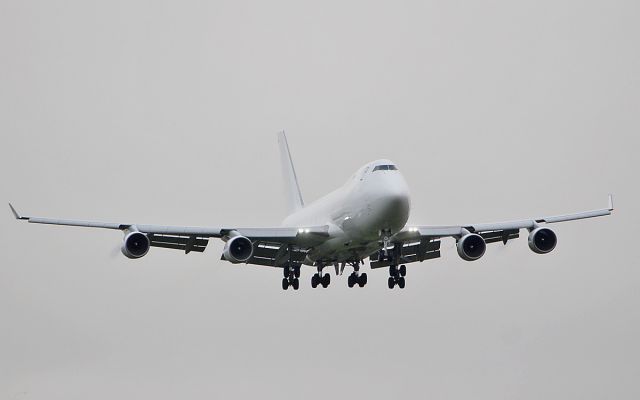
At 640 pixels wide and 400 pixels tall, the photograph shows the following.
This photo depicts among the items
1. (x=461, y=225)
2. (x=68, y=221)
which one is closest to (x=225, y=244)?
(x=68, y=221)

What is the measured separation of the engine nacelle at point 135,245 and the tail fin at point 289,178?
24338 mm

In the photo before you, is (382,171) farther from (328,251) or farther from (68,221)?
(68,221)

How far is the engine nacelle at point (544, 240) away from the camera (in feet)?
218

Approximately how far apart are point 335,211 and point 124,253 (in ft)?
41.3

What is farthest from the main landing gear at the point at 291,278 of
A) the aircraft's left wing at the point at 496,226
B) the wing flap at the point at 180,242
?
the aircraft's left wing at the point at 496,226

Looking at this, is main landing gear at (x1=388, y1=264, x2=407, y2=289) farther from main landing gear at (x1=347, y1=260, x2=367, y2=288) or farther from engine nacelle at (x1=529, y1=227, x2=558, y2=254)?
engine nacelle at (x1=529, y1=227, x2=558, y2=254)

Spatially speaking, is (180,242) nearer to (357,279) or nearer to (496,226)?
(357,279)

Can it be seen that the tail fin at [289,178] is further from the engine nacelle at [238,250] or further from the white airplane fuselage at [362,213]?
the engine nacelle at [238,250]

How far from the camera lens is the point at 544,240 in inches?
2623

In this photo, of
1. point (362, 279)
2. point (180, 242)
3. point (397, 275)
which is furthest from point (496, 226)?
point (180, 242)

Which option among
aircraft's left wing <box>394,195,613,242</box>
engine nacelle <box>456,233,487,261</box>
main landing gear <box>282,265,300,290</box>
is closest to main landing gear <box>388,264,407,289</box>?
aircraft's left wing <box>394,195,613,242</box>

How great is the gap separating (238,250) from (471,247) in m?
14.2

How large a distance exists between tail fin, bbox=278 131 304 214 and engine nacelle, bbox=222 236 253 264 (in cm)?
2110

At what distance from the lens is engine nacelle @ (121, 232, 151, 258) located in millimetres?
60700
